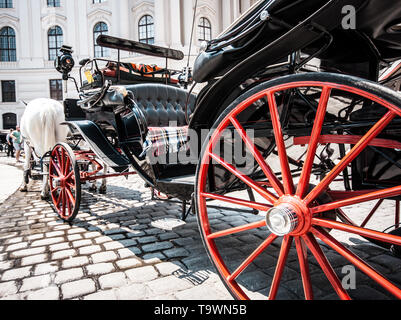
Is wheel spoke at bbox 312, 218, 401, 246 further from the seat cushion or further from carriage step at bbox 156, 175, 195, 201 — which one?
the seat cushion

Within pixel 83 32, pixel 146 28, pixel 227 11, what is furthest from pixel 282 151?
pixel 83 32

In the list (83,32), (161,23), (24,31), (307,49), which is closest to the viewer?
(307,49)

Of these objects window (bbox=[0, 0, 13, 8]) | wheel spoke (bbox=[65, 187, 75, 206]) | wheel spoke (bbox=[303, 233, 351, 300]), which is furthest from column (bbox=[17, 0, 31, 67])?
wheel spoke (bbox=[303, 233, 351, 300])

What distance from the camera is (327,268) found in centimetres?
131

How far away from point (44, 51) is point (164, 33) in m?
11.7

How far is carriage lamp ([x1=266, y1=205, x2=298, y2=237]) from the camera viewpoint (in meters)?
1.36

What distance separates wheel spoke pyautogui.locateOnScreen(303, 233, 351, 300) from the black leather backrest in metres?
2.97

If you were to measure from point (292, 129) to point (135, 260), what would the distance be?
1.61 metres

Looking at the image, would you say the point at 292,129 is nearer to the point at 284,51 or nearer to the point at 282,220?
the point at 284,51

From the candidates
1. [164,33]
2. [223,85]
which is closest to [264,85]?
[223,85]

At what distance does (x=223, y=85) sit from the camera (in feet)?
5.96

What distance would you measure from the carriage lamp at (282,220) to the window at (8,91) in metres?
31.5
